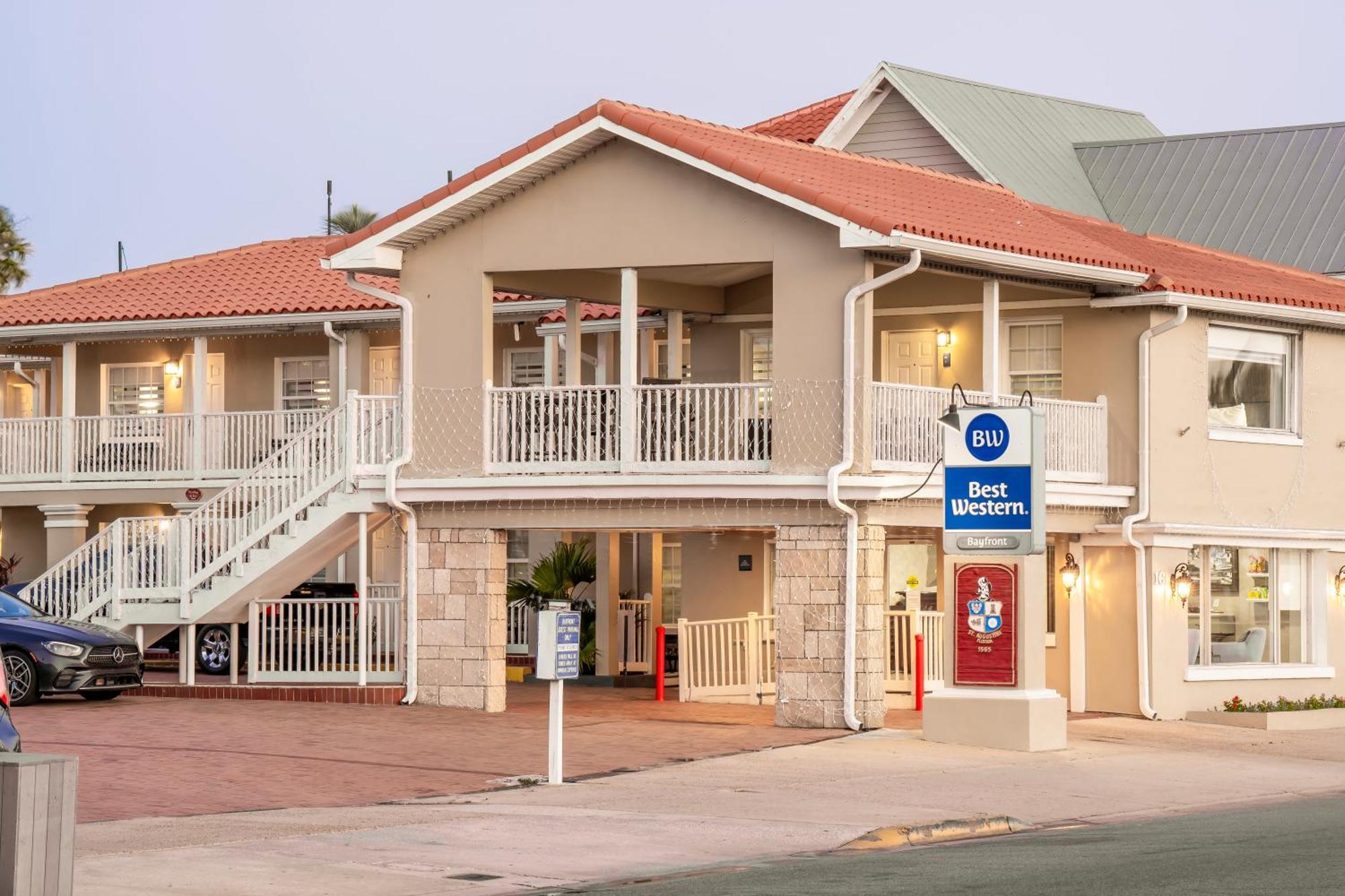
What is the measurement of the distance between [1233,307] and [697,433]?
7.28 meters

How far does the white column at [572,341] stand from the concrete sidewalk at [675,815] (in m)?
6.11

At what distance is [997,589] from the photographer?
66.0 ft

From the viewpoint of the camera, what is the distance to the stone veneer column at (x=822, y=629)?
20906 millimetres

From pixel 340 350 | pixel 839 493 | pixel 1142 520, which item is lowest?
pixel 1142 520

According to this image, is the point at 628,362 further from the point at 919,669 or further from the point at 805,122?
the point at 805,122

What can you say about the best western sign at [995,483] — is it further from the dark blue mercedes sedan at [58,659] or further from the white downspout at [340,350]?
the white downspout at [340,350]

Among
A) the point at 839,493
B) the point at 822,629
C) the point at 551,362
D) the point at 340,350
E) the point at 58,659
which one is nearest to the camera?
the point at 839,493

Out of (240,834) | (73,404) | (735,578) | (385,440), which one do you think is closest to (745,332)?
(735,578)

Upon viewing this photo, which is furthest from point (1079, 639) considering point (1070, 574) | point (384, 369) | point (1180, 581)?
point (384, 369)

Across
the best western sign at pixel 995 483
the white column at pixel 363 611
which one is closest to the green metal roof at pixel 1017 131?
the best western sign at pixel 995 483

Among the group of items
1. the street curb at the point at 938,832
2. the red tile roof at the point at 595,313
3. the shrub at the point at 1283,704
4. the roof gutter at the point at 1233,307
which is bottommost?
the shrub at the point at 1283,704

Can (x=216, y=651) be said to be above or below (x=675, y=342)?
below

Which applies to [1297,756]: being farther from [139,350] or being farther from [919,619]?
[139,350]

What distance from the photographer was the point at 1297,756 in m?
21.1
